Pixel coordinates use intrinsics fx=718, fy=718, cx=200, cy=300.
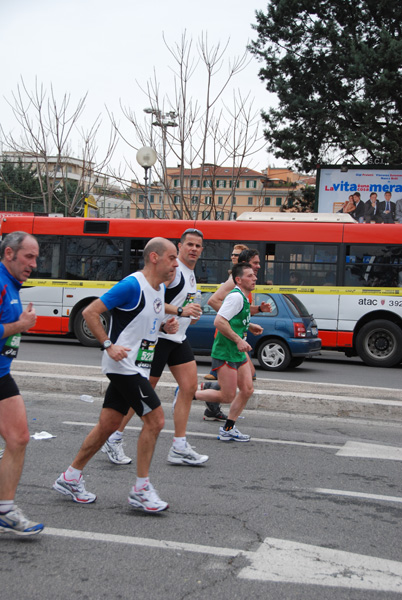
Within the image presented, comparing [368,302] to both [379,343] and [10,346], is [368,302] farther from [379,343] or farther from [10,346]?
[10,346]

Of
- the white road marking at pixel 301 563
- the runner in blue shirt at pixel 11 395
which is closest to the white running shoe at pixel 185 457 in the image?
the white road marking at pixel 301 563

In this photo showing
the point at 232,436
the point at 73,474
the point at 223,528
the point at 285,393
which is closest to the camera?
the point at 223,528

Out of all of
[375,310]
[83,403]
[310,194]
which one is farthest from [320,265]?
[310,194]

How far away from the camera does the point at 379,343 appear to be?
48.9 ft

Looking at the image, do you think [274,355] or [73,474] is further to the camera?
[274,355]

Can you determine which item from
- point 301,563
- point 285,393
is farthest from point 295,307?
point 301,563

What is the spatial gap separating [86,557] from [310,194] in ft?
87.9

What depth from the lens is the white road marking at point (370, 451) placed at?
643 cm

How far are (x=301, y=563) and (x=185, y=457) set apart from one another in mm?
2123

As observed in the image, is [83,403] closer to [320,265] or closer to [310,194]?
[320,265]

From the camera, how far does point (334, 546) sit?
405 centimetres

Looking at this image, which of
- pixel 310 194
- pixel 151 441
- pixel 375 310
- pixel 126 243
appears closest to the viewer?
pixel 151 441

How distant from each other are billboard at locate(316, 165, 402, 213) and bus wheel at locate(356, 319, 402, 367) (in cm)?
995

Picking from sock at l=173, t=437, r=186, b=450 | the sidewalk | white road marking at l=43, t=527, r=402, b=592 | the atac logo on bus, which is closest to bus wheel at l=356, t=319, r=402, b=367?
the atac logo on bus
